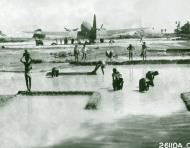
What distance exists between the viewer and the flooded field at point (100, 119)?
10.5 metres

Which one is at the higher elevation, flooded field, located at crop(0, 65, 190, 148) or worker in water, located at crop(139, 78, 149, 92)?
worker in water, located at crop(139, 78, 149, 92)

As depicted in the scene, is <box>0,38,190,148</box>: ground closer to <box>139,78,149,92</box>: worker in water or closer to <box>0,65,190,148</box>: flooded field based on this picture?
<box>0,65,190,148</box>: flooded field

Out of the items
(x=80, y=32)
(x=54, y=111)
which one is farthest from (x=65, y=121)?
(x=80, y=32)

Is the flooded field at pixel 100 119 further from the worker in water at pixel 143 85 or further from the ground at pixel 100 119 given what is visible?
the worker in water at pixel 143 85

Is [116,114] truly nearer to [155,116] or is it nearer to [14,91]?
[155,116]

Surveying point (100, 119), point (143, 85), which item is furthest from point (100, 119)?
point (143, 85)

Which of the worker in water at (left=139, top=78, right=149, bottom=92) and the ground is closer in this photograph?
the ground

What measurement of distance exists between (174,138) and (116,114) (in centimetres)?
367

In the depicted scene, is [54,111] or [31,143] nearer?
[31,143]

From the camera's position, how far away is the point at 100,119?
42.8 feet

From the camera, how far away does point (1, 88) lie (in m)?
21.5

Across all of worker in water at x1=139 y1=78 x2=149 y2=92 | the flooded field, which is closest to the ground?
the flooded field

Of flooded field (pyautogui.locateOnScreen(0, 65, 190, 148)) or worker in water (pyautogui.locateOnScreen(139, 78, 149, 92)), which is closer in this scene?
flooded field (pyautogui.locateOnScreen(0, 65, 190, 148))

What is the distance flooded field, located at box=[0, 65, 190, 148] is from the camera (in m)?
10.5
